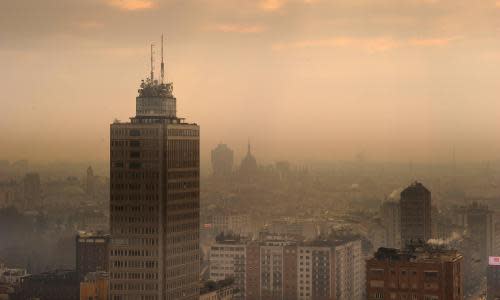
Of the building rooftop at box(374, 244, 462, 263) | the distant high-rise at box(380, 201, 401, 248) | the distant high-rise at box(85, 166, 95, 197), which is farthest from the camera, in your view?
the distant high-rise at box(380, 201, 401, 248)

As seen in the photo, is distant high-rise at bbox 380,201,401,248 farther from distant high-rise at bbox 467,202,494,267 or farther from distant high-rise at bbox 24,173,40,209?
distant high-rise at bbox 24,173,40,209

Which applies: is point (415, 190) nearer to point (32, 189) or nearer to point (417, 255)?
point (417, 255)

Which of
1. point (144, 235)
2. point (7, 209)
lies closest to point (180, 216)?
point (144, 235)

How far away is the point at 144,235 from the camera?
11531 millimetres

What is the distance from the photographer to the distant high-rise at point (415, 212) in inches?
602

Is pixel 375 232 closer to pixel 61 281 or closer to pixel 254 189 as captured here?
pixel 254 189

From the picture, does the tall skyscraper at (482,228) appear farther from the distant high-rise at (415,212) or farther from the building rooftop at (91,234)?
the building rooftop at (91,234)

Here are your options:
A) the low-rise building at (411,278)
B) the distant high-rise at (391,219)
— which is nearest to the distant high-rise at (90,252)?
the distant high-rise at (391,219)

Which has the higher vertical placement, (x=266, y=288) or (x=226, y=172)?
(x=226, y=172)

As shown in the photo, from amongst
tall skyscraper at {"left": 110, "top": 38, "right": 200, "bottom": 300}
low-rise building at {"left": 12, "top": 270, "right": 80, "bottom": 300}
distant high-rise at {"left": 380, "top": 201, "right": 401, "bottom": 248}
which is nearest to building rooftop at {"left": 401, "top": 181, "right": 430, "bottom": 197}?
distant high-rise at {"left": 380, "top": 201, "right": 401, "bottom": 248}

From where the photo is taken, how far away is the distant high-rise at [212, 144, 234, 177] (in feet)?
43.9

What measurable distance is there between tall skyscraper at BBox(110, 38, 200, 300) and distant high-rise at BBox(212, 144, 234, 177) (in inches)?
44.7

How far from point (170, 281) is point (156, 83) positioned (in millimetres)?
2665

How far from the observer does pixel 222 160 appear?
1355cm
